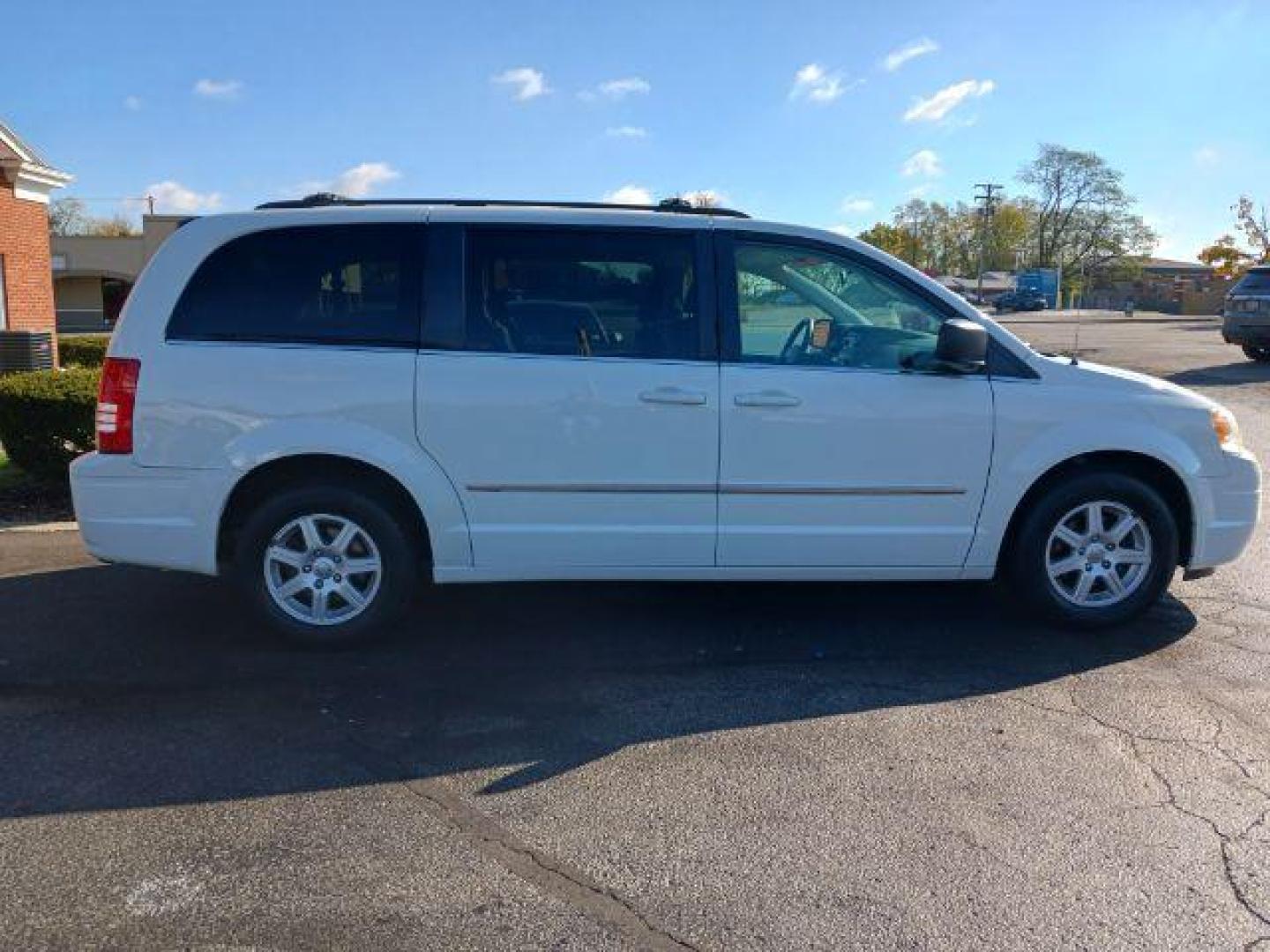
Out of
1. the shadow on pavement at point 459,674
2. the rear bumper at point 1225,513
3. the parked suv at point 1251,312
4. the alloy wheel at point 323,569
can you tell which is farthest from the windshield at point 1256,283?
the alloy wheel at point 323,569

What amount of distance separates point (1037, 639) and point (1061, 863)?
6.82 ft

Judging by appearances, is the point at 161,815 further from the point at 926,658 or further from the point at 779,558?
the point at 926,658

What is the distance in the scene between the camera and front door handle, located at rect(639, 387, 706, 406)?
15.5 ft

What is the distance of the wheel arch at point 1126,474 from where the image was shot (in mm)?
5043

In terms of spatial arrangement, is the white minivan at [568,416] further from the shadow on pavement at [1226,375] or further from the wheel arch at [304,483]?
the shadow on pavement at [1226,375]

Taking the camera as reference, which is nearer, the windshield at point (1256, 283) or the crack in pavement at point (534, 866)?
the crack in pavement at point (534, 866)

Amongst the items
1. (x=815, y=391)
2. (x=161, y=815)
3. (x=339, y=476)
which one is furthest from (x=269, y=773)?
(x=815, y=391)

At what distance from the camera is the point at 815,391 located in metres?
4.79

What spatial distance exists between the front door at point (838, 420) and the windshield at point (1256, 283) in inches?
722

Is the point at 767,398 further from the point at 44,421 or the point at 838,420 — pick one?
the point at 44,421

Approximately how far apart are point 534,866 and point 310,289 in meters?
2.82

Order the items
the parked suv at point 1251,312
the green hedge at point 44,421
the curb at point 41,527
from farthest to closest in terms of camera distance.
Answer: the parked suv at point 1251,312 < the green hedge at point 44,421 < the curb at point 41,527

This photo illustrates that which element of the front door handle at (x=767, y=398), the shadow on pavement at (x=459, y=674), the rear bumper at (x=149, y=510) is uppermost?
the front door handle at (x=767, y=398)

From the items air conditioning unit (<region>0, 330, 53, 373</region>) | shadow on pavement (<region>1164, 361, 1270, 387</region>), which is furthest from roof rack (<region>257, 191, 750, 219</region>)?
shadow on pavement (<region>1164, 361, 1270, 387</region>)
